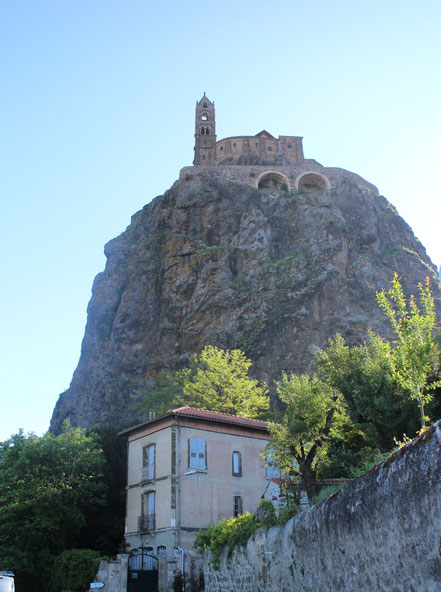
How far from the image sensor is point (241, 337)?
6500 centimetres

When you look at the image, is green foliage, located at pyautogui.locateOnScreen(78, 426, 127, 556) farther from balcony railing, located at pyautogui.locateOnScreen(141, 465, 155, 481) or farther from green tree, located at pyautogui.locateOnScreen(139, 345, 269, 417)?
green tree, located at pyautogui.locateOnScreen(139, 345, 269, 417)

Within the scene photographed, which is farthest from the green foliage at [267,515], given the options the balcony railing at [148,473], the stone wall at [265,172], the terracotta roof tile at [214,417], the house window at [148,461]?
the stone wall at [265,172]

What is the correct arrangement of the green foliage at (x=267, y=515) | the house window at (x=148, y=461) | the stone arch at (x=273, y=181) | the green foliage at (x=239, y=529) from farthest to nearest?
the stone arch at (x=273, y=181) < the house window at (x=148, y=461) < the green foliage at (x=267, y=515) < the green foliage at (x=239, y=529)

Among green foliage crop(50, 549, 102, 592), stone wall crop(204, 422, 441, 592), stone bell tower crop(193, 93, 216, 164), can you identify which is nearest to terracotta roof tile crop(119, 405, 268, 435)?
green foliage crop(50, 549, 102, 592)

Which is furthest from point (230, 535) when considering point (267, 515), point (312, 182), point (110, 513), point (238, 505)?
point (312, 182)

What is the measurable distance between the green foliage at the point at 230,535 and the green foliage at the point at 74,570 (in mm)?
6561

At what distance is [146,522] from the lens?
27531 mm

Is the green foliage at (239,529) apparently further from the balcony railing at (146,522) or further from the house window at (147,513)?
the house window at (147,513)

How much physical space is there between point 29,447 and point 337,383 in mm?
17679

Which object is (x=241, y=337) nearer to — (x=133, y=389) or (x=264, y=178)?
(x=133, y=389)

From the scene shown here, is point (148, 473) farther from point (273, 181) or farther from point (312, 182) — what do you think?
point (312, 182)

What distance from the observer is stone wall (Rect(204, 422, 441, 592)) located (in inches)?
337

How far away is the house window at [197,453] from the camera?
1076 inches

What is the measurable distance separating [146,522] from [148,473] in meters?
2.37
